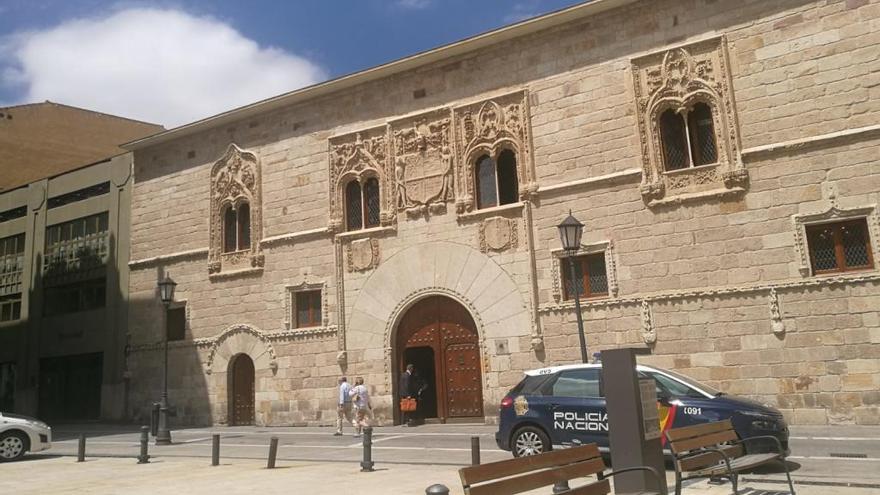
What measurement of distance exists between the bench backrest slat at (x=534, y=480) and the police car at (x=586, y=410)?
4438mm

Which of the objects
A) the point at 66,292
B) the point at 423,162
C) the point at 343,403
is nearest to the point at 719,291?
the point at 423,162

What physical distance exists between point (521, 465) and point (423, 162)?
15.9m

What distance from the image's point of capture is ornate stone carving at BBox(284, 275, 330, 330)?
21.7 m

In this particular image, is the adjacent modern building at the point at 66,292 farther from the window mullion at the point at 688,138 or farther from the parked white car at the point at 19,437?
the window mullion at the point at 688,138

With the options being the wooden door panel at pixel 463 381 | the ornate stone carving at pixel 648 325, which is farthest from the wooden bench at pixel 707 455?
the wooden door panel at pixel 463 381

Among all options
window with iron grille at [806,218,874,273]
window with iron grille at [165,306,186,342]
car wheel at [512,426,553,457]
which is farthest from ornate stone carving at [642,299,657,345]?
window with iron grille at [165,306,186,342]

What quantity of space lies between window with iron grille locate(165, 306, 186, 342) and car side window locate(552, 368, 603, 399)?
17.2 meters

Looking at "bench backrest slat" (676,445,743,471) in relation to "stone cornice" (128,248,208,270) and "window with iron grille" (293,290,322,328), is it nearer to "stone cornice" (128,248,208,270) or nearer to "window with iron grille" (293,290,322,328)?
"window with iron grille" (293,290,322,328)

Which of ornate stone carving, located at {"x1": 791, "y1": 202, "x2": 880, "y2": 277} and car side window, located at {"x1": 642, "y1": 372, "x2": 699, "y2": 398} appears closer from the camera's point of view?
car side window, located at {"x1": 642, "y1": 372, "x2": 699, "y2": 398}

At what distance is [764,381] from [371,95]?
1344 centimetres

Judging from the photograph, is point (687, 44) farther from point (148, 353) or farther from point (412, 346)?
point (148, 353)

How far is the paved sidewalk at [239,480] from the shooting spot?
894 cm

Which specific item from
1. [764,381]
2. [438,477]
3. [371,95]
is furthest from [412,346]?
[438,477]

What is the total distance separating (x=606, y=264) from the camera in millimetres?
17656
